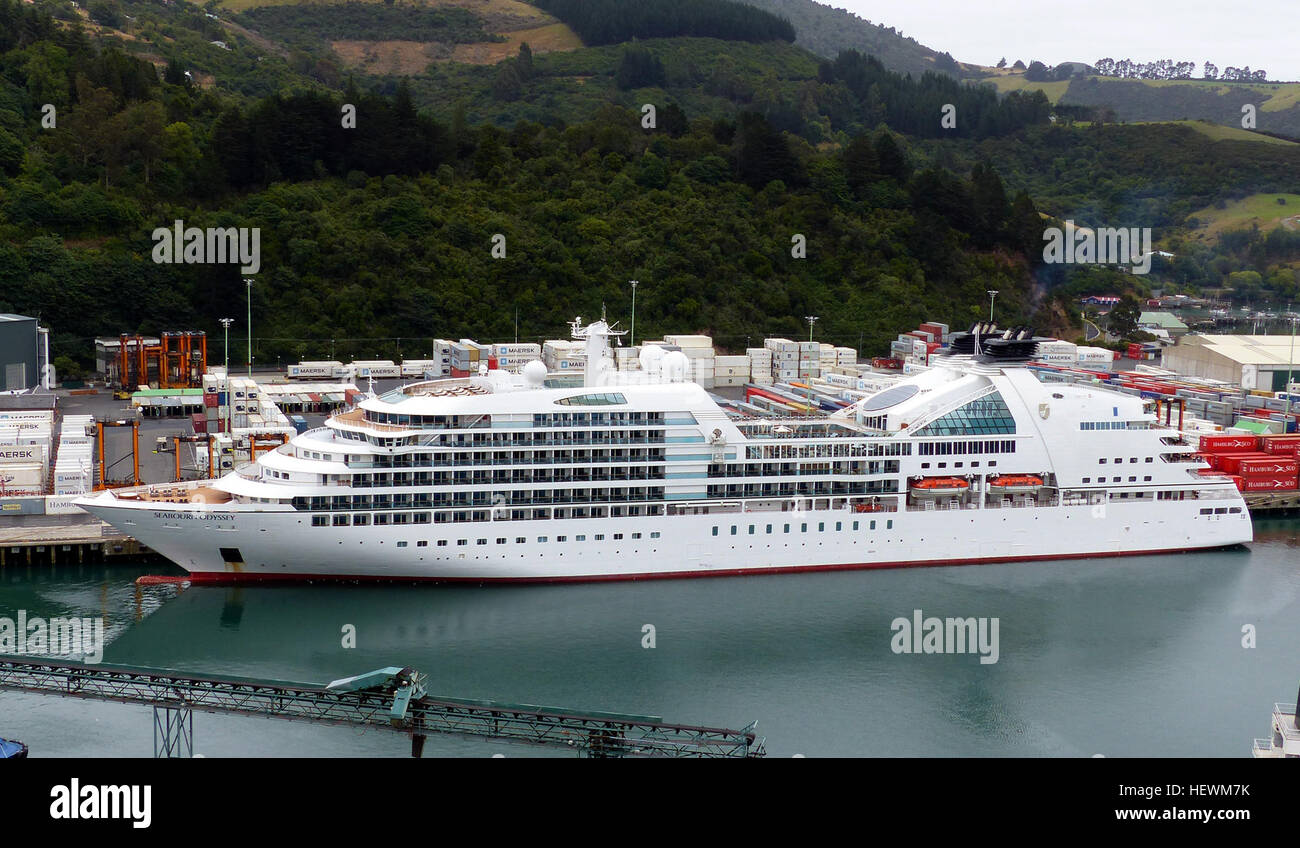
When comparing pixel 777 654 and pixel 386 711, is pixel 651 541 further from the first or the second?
pixel 386 711

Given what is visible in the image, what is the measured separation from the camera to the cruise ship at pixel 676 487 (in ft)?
107

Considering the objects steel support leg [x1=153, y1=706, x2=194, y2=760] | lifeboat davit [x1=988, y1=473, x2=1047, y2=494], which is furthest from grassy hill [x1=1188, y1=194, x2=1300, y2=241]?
steel support leg [x1=153, y1=706, x2=194, y2=760]

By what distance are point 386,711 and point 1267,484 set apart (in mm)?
33507

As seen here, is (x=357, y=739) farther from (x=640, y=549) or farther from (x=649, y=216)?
(x=649, y=216)

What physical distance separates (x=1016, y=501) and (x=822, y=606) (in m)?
7.40

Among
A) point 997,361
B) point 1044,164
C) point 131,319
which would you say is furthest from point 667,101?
point 997,361

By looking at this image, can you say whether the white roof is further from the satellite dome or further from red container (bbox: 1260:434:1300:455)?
the satellite dome

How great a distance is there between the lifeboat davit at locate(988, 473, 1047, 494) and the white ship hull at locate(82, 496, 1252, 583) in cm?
56

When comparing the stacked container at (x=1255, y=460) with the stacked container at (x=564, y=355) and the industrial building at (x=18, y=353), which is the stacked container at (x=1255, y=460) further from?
the industrial building at (x=18, y=353)

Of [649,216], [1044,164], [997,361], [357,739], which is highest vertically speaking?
[1044,164]

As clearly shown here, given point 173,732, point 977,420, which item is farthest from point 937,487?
point 173,732

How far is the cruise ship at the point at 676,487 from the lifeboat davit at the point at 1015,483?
0.05 m

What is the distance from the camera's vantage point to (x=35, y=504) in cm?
3822

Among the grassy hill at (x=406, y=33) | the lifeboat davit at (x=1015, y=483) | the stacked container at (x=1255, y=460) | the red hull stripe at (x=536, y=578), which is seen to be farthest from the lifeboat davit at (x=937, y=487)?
the grassy hill at (x=406, y=33)
